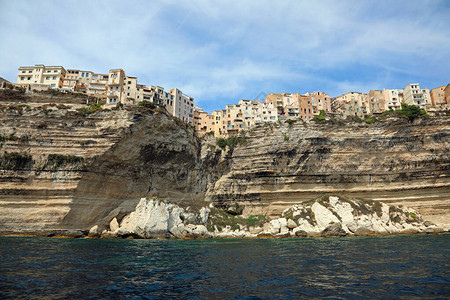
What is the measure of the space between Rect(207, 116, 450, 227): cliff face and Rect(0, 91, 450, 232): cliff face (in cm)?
18

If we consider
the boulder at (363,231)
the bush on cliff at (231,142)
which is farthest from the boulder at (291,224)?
the bush on cliff at (231,142)

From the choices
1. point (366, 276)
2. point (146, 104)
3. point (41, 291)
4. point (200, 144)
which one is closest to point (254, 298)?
point (366, 276)

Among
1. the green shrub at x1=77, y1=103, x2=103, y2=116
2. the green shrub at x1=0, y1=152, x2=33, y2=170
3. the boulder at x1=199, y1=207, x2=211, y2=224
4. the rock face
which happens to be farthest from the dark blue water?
the green shrub at x1=77, y1=103, x2=103, y2=116

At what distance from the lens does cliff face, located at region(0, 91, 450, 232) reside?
4022 cm

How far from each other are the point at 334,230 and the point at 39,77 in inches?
2627

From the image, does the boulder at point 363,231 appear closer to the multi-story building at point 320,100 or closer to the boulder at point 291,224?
the boulder at point 291,224

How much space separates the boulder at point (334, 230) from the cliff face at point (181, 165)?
37.9 ft

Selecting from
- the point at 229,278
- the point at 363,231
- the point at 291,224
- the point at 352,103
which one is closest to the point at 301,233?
the point at 291,224

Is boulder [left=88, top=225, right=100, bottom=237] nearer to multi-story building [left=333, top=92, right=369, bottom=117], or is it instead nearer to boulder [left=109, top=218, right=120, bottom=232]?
boulder [left=109, top=218, right=120, bottom=232]

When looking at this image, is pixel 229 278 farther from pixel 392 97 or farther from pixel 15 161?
pixel 392 97

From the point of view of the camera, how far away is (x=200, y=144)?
183ft

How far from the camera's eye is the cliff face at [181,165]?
4022 cm

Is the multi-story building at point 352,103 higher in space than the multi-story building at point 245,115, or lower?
higher

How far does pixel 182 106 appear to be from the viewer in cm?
6744
